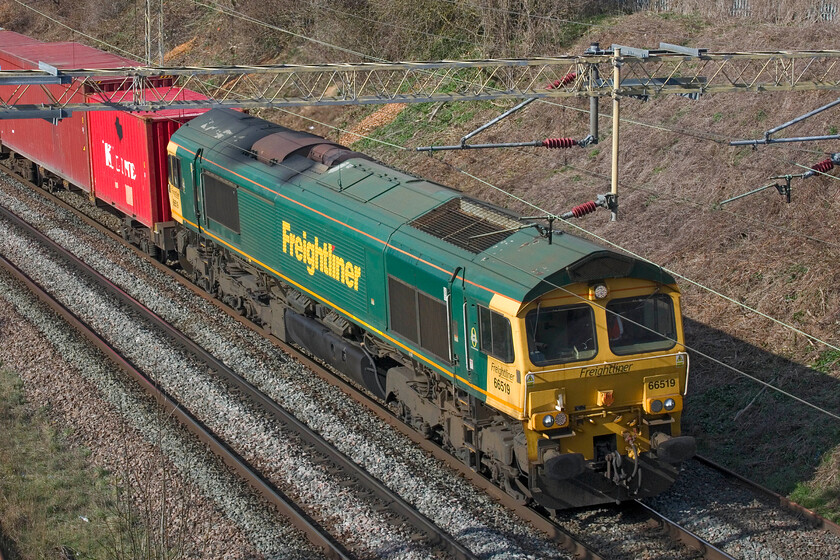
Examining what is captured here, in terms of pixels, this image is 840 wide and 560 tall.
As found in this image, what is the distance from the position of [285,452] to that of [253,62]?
33990mm

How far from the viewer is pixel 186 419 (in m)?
15.0

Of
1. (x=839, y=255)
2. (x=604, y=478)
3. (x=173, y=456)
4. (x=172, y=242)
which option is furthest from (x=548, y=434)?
(x=172, y=242)

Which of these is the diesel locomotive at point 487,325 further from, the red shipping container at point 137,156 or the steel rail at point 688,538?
the red shipping container at point 137,156

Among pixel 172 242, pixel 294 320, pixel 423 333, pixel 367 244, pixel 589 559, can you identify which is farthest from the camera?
pixel 172 242

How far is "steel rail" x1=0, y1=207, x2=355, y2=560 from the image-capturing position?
1177 cm

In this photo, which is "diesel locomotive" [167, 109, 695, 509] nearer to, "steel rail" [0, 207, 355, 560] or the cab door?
the cab door

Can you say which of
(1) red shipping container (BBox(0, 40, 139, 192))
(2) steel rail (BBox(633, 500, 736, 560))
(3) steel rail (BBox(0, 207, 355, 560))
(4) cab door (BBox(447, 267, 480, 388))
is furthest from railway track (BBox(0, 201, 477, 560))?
(1) red shipping container (BBox(0, 40, 139, 192))

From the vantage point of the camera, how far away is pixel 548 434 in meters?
11.4

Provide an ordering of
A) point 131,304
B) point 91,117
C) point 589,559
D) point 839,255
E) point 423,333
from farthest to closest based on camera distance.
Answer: point 91,117 < point 131,304 < point 839,255 < point 423,333 < point 589,559

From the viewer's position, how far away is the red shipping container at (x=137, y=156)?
21219mm

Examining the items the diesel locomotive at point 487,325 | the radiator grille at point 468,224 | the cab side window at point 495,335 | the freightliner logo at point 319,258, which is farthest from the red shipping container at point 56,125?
the cab side window at point 495,335

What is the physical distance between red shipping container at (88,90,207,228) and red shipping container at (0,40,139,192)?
892mm

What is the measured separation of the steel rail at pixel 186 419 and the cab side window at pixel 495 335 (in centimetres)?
290

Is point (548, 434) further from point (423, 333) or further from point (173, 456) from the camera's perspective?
point (173, 456)
